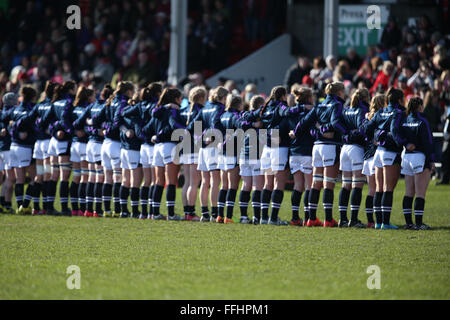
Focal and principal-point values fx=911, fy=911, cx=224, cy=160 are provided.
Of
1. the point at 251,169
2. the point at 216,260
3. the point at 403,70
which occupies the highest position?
the point at 403,70

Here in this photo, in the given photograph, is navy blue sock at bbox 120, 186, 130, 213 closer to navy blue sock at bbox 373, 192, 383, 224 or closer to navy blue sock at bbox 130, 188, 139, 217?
navy blue sock at bbox 130, 188, 139, 217

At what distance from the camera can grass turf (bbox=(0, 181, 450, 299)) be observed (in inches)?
338

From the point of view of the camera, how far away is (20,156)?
16500mm

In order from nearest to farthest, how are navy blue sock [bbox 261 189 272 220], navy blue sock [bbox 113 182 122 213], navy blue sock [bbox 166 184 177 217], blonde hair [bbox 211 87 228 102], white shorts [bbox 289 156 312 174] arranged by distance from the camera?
white shorts [bbox 289 156 312 174] < navy blue sock [bbox 261 189 272 220] < blonde hair [bbox 211 87 228 102] < navy blue sock [bbox 166 184 177 217] < navy blue sock [bbox 113 182 122 213]

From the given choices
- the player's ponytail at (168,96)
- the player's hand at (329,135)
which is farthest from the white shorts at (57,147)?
the player's hand at (329,135)

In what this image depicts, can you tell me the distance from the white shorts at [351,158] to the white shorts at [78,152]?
4.91m

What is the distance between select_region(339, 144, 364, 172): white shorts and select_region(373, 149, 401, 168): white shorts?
262 millimetres

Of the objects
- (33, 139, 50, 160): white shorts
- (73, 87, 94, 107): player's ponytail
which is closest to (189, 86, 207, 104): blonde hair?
(73, 87, 94, 107): player's ponytail

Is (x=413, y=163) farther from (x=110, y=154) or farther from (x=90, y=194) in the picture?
(x=90, y=194)

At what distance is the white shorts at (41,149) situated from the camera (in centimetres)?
1648

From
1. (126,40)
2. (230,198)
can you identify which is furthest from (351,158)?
(126,40)

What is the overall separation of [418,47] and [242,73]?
5707mm

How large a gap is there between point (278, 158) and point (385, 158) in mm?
1692
